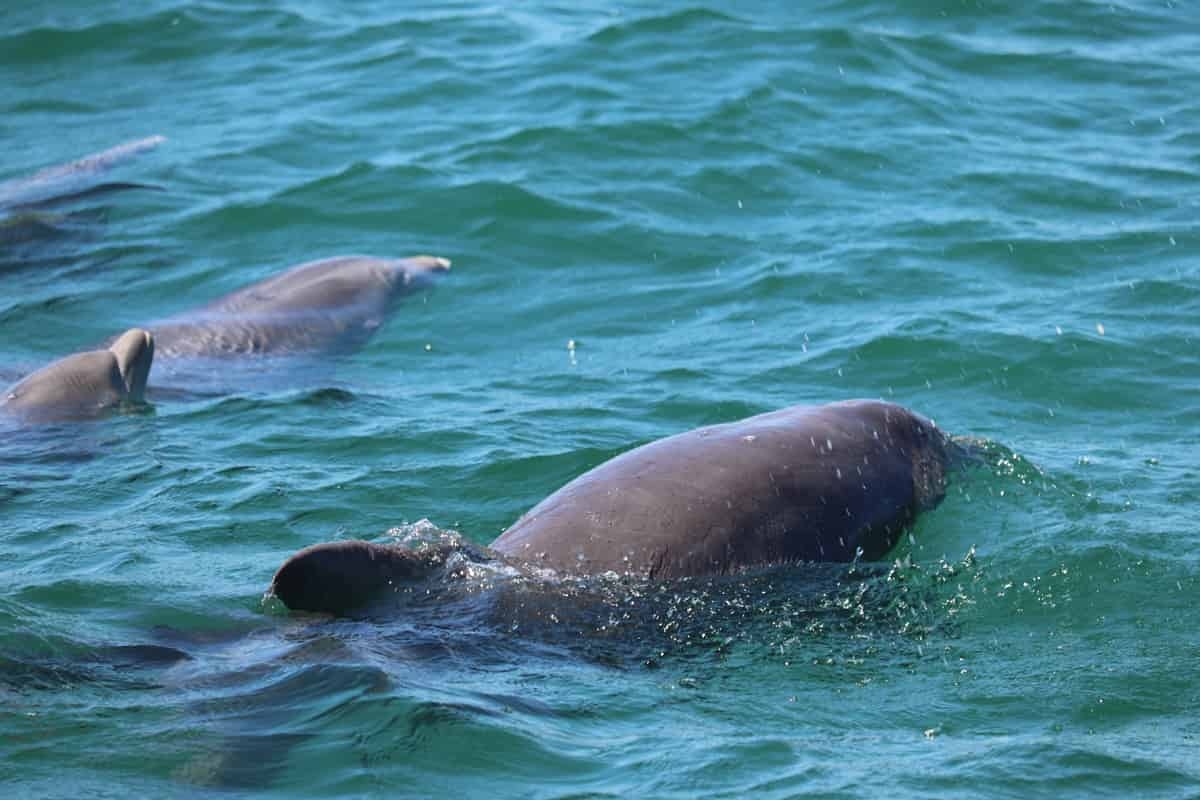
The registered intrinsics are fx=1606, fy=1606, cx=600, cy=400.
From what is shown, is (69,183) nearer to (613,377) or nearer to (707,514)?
(613,377)

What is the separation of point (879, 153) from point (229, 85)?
24.1 ft

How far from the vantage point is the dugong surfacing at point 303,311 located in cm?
1155

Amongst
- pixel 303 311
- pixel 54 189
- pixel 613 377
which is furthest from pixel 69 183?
pixel 613 377

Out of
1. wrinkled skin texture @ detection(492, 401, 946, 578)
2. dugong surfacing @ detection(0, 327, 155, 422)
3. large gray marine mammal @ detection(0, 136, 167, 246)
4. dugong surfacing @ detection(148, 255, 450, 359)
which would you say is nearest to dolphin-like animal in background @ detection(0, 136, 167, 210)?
large gray marine mammal @ detection(0, 136, 167, 246)

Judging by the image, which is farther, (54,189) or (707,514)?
(54,189)

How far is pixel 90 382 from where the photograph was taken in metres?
9.95

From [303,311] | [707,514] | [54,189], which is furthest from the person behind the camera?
[54,189]

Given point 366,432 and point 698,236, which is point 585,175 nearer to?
point 698,236

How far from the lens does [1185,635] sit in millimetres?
6797

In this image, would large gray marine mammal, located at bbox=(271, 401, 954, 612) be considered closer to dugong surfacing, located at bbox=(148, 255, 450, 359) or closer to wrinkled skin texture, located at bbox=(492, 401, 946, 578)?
wrinkled skin texture, located at bbox=(492, 401, 946, 578)

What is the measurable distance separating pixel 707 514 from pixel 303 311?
5955 millimetres

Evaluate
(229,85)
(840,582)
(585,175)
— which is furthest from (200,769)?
(229,85)

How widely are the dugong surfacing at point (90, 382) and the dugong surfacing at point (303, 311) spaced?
1.27 metres

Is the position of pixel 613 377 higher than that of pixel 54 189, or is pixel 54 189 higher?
pixel 54 189
